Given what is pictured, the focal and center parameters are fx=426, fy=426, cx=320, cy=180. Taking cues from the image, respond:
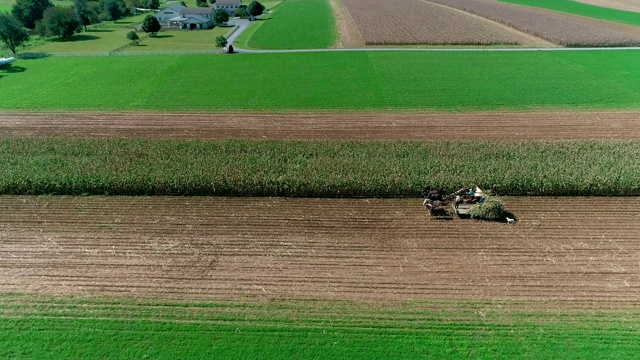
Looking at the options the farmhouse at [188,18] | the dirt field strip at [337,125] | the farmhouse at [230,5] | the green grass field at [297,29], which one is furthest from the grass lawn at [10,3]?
the dirt field strip at [337,125]

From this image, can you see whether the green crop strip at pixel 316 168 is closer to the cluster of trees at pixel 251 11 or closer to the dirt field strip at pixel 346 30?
the dirt field strip at pixel 346 30

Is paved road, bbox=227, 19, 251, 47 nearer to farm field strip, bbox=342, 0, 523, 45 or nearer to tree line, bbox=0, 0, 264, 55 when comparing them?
tree line, bbox=0, 0, 264, 55

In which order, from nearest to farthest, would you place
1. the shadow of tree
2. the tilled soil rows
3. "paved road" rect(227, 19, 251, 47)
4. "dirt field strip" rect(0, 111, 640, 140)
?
the tilled soil rows < "dirt field strip" rect(0, 111, 640, 140) < "paved road" rect(227, 19, 251, 47) < the shadow of tree

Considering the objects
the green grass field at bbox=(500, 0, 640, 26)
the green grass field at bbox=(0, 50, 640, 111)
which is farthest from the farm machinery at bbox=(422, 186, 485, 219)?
the green grass field at bbox=(500, 0, 640, 26)

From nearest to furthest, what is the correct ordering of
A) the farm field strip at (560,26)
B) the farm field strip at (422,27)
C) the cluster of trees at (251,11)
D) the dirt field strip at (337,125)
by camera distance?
the dirt field strip at (337,125) → the farm field strip at (560,26) → the farm field strip at (422,27) → the cluster of trees at (251,11)

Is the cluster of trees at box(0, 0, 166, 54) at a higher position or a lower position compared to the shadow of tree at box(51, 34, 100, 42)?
higher

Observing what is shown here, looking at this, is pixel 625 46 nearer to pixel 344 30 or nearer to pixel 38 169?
pixel 344 30

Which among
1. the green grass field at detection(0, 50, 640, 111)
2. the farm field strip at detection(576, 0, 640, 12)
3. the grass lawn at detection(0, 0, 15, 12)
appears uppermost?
the grass lawn at detection(0, 0, 15, 12)

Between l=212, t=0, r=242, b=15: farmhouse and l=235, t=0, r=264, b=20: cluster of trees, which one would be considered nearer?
l=235, t=0, r=264, b=20: cluster of trees
